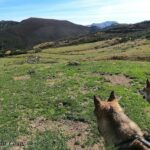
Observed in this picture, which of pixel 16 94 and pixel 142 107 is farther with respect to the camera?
pixel 16 94

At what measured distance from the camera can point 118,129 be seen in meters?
10.1

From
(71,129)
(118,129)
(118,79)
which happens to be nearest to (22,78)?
(118,79)

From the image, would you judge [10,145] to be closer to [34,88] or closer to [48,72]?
[34,88]

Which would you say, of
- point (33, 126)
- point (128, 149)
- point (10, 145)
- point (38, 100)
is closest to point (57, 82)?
point (38, 100)

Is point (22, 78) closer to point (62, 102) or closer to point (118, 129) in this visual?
point (62, 102)

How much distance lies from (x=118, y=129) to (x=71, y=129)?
13.1 m

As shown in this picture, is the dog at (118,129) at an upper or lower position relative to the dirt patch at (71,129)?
upper

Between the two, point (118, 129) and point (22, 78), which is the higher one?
point (118, 129)

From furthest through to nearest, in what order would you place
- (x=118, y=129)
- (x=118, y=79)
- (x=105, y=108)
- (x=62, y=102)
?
(x=118, y=79) < (x=62, y=102) < (x=105, y=108) < (x=118, y=129)

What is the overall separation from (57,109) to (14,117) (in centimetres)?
255

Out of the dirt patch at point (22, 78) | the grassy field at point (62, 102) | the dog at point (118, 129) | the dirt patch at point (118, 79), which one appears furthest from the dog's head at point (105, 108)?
the dirt patch at point (22, 78)

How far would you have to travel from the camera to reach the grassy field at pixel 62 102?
21859 mm

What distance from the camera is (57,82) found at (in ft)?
109

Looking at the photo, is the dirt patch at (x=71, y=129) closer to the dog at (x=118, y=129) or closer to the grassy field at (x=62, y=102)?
the grassy field at (x=62, y=102)
